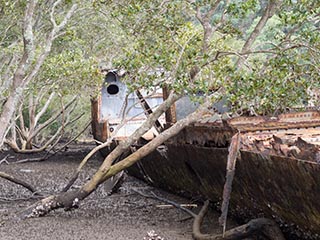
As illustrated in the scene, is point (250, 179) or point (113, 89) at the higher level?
point (250, 179)

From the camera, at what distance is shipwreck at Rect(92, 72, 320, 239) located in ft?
21.0

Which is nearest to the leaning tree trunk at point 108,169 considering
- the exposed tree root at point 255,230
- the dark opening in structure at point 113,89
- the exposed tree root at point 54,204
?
the exposed tree root at point 54,204

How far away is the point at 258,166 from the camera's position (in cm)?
724

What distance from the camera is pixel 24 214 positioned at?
916 cm

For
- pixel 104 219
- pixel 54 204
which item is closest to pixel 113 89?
pixel 54 204

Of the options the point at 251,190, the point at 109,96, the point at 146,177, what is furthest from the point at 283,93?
the point at 109,96

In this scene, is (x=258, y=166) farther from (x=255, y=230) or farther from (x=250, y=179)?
(x=255, y=230)

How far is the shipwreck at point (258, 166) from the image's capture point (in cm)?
639

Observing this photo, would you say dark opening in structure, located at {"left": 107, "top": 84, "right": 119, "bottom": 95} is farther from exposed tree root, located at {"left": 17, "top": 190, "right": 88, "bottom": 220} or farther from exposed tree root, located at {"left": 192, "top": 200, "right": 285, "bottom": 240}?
exposed tree root, located at {"left": 192, "top": 200, "right": 285, "bottom": 240}

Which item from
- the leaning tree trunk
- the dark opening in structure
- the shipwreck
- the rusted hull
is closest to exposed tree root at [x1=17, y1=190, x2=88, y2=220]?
the leaning tree trunk

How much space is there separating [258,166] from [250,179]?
49cm

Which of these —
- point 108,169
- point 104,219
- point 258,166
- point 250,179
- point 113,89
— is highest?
point 258,166

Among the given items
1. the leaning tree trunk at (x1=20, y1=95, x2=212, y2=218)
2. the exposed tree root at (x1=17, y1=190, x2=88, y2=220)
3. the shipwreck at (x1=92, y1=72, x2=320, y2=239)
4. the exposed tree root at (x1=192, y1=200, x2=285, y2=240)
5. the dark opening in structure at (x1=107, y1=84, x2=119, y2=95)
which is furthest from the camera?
the dark opening in structure at (x1=107, y1=84, x2=119, y2=95)

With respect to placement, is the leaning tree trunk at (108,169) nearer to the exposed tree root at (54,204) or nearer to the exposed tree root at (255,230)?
the exposed tree root at (54,204)
